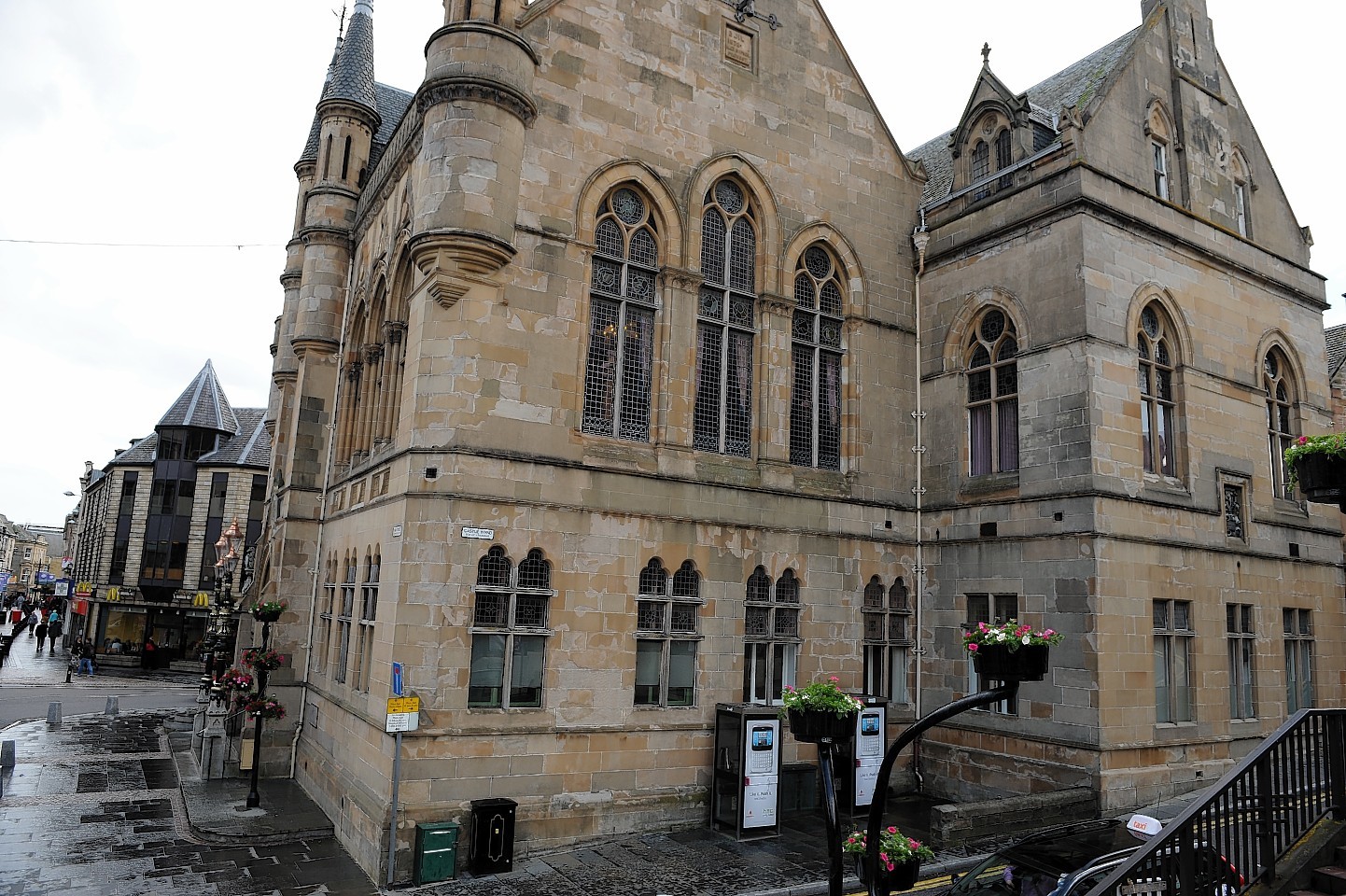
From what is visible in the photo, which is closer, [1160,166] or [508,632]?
[508,632]

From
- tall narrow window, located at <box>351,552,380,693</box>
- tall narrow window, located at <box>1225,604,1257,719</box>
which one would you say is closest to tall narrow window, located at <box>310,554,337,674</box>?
tall narrow window, located at <box>351,552,380,693</box>

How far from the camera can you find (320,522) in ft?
70.0

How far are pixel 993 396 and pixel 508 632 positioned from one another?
10.9 metres

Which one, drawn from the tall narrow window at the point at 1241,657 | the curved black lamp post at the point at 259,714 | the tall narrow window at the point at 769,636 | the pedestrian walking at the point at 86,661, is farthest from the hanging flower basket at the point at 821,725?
the pedestrian walking at the point at 86,661

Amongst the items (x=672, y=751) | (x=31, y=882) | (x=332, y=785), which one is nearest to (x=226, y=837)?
(x=332, y=785)

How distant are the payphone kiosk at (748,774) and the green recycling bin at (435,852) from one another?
464 cm

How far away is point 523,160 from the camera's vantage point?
15695 millimetres

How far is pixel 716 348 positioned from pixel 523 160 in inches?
200

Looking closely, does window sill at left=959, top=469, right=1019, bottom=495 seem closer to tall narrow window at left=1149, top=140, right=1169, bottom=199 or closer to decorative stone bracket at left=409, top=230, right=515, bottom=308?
tall narrow window at left=1149, top=140, right=1169, bottom=199

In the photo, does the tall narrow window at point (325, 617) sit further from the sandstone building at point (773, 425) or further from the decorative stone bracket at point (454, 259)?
the decorative stone bracket at point (454, 259)

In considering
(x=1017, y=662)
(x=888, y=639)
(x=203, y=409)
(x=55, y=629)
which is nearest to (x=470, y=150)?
(x=1017, y=662)

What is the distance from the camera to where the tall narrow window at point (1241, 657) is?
18250mm

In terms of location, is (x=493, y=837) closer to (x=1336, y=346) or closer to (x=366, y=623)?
(x=366, y=623)

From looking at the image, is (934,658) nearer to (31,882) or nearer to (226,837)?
(226,837)
